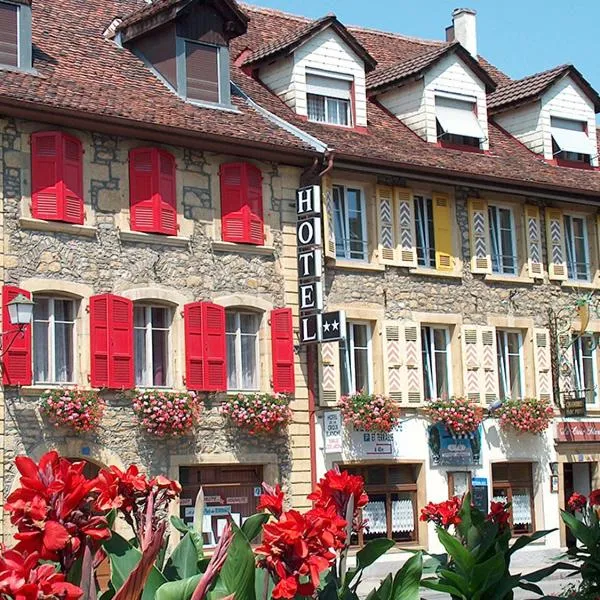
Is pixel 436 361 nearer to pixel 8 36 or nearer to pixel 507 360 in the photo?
pixel 507 360

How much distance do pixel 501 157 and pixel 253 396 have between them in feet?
26.5

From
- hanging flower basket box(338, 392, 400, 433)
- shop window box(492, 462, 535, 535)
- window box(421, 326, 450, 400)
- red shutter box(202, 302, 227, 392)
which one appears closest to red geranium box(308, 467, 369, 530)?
red shutter box(202, 302, 227, 392)

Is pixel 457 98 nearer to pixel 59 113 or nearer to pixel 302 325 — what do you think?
pixel 302 325

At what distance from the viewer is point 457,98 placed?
25469mm

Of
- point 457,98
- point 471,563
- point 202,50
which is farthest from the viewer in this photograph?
point 457,98

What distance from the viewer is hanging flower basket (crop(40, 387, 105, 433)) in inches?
723

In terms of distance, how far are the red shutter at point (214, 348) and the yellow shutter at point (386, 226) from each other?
3675 millimetres

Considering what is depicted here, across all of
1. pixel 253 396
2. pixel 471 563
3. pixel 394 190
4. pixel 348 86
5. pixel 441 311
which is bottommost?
pixel 471 563

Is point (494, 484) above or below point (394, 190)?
below

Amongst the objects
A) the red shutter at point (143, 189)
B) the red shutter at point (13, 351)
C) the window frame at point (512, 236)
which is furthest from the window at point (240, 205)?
the window frame at point (512, 236)

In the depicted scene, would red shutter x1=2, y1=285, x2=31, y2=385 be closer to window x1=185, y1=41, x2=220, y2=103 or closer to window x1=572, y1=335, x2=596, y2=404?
window x1=185, y1=41, x2=220, y2=103

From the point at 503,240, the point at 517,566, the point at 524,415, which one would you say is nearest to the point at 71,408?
the point at 524,415

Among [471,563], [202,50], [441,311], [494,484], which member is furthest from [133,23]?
[471,563]

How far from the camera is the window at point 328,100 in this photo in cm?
Result: 2367
